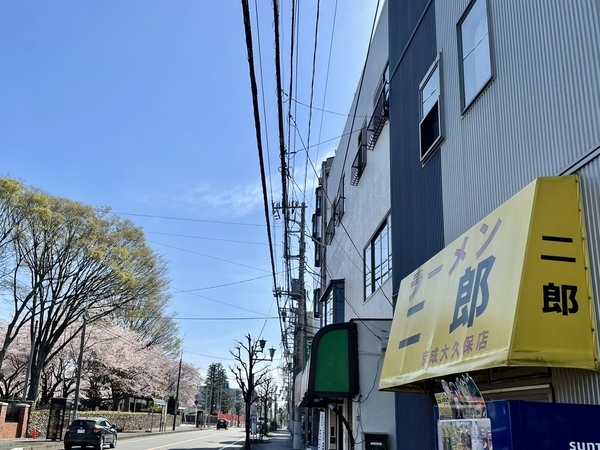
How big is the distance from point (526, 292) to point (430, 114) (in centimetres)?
517

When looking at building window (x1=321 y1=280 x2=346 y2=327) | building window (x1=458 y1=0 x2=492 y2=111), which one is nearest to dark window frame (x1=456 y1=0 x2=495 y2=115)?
building window (x1=458 y1=0 x2=492 y2=111)

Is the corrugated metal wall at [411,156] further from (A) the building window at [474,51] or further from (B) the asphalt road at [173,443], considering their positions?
(B) the asphalt road at [173,443]

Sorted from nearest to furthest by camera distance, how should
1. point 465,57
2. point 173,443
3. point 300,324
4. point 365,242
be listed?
point 465,57
point 365,242
point 300,324
point 173,443

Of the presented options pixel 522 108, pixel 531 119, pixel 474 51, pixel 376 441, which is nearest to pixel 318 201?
pixel 376 441

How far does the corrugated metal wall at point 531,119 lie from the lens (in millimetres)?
4598

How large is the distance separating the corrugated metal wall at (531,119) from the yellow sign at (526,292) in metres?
0.18

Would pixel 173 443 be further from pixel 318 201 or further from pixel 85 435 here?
pixel 318 201

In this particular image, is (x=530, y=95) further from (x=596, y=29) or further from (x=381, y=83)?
(x=381, y=83)

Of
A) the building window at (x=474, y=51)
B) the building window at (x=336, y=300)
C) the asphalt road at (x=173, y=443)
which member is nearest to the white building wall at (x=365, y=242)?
the building window at (x=336, y=300)

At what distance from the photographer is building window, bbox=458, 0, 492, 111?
6.90 m

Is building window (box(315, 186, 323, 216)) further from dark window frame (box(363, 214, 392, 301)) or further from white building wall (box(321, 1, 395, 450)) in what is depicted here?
dark window frame (box(363, 214, 392, 301))

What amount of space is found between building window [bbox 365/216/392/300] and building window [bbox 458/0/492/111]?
4834mm

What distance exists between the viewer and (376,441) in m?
9.92

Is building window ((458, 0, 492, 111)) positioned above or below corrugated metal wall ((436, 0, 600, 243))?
above
